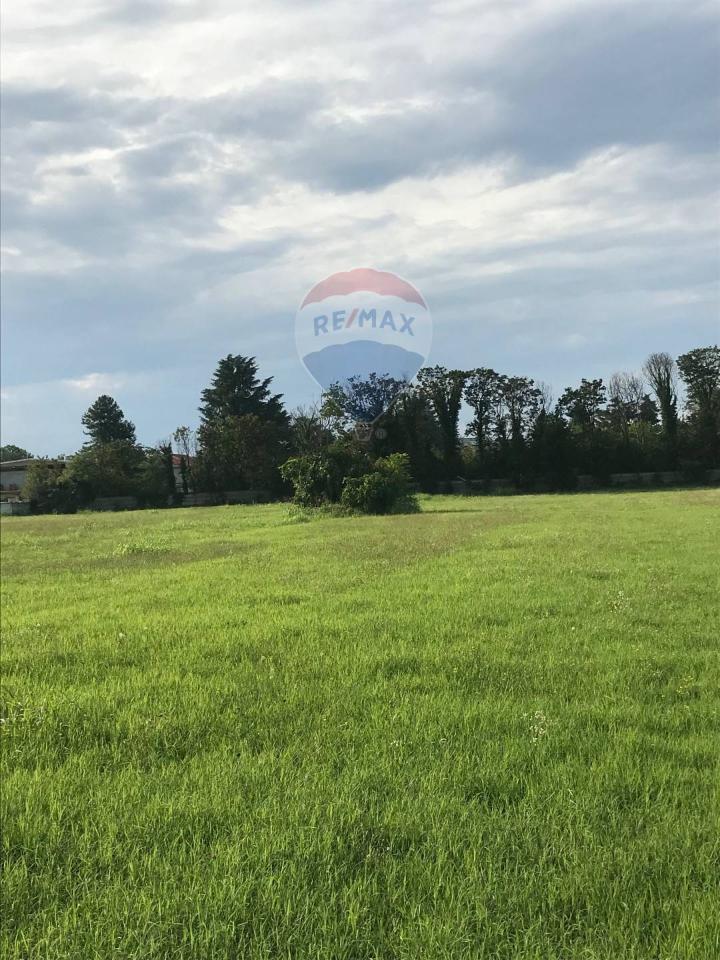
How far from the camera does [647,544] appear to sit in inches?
462

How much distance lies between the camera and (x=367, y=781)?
3092 millimetres

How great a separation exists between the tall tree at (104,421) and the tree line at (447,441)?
12.0 meters

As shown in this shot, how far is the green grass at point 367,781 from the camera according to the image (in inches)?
86.8

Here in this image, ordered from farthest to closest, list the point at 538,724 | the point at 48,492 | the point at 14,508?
the point at 48,492 < the point at 14,508 < the point at 538,724

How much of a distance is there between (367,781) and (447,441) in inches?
1926

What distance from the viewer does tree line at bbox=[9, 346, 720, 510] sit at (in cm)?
4712

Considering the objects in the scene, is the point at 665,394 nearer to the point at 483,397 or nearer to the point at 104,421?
the point at 483,397

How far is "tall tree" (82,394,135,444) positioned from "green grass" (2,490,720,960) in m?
59.6

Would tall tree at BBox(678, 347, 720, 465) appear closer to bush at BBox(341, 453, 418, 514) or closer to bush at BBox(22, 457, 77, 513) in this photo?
bush at BBox(341, 453, 418, 514)

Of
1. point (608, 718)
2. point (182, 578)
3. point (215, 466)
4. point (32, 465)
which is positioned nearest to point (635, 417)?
point (215, 466)

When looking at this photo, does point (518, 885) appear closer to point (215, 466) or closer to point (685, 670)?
point (685, 670)

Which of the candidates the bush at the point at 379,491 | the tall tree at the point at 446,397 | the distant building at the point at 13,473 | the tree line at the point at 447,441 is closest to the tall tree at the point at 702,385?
the tree line at the point at 447,441

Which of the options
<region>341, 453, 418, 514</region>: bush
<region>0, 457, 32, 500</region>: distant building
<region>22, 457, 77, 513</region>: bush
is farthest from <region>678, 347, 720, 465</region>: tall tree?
<region>0, 457, 32, 500</region>: distant building

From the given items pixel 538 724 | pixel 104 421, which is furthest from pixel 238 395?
pixel 538 724
